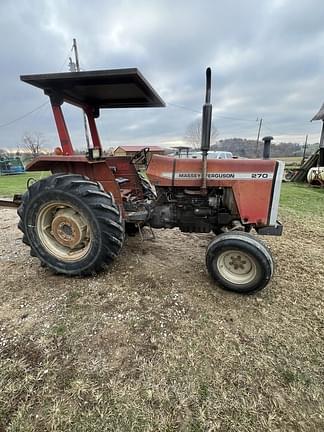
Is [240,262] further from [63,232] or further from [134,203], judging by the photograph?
[63,232]

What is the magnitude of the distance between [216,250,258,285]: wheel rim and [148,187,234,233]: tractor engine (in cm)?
58

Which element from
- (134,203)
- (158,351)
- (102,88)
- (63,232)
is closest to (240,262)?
(158,351)

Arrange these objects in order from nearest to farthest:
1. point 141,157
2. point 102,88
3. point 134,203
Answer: point 102,88 → point 134,203 → point 141,157

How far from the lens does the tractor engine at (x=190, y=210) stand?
2909 mm

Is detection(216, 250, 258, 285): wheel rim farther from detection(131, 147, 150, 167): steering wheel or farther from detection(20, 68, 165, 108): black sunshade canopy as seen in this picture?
detection(20, 68, 165, 108): black sunshade canopy

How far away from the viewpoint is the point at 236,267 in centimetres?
252

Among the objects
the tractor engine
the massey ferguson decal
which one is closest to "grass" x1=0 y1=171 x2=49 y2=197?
the tractor engine

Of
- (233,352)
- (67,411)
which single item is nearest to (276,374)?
(233,352)

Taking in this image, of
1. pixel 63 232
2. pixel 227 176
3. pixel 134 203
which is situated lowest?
pixel 63 232

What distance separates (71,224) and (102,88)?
1602mm

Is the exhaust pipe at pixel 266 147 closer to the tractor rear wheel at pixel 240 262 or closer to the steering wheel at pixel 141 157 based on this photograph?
the tractor rear wheel at pixel 240 262

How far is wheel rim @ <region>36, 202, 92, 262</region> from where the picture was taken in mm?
2766

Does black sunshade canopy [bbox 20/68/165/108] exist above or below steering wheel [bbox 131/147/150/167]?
above

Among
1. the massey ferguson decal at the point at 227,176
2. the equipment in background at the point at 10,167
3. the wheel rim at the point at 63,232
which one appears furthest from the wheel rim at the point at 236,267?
the equipment in background at the point at 10,167
